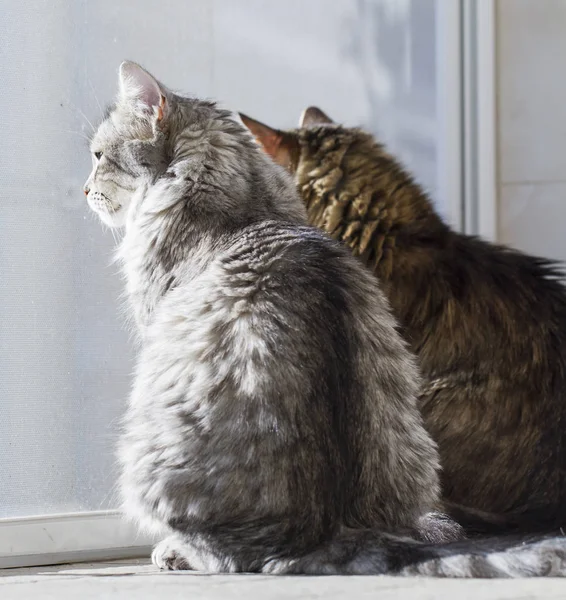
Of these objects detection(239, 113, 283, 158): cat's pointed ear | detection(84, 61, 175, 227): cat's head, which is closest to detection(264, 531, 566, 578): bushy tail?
detection(84, 61, 175, 227): cat's head

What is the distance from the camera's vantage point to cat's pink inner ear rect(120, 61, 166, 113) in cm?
175

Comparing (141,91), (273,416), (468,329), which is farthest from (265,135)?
(273,416)

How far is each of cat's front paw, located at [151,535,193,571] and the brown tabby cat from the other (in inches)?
21.6

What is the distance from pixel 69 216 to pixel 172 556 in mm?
940

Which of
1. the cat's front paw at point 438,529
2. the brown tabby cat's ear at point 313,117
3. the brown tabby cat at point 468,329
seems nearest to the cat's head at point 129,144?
the brown tabby cat at point 468,329

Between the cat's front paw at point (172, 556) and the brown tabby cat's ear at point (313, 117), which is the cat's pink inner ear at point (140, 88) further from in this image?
the cat's front paw at point (172, 556)

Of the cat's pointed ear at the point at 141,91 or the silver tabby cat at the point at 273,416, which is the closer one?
the silver tabby cat at the point at 273,416

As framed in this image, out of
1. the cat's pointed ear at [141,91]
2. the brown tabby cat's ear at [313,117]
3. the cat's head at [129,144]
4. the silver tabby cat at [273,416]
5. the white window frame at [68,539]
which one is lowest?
the white window frame at [68,539]

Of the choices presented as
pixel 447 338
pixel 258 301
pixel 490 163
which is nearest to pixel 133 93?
pixel 258 301

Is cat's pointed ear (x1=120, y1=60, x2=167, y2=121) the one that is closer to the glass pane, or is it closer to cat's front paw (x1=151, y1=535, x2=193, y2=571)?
the glass pane

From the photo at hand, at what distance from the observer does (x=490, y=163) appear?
8.71 ft

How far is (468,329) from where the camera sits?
1.87m

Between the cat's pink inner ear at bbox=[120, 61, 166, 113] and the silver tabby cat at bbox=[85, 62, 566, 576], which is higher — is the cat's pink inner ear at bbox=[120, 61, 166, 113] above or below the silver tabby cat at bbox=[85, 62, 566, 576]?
above

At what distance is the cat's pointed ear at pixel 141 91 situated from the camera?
1.75 m
